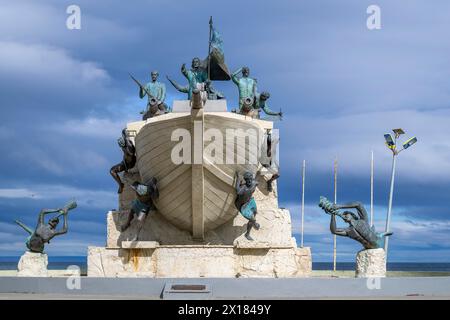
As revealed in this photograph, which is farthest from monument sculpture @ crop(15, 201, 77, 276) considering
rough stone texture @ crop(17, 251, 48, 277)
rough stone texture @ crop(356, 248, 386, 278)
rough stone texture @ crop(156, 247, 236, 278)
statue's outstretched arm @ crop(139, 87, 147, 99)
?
rough stone texture @ crop(356, 248, 386, 278)

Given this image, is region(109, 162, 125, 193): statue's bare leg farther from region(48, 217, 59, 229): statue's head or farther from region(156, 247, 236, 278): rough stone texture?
region(156, 247, 236, 278): rough stone texture

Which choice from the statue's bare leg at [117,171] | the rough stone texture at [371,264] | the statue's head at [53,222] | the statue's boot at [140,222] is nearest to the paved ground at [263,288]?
the rough stone texture at [371,264]

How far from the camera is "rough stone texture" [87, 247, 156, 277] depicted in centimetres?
2078

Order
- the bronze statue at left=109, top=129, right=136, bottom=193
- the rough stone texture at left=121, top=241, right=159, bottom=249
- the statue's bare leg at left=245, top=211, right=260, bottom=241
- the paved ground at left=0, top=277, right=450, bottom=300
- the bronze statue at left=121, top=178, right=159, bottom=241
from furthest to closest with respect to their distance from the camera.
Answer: the bronze statue at left=109, top=129, right=136, bottom=193 → the statue's bare leg at left=245, top=211, right=260, bottom=241 → the rough stone texture at left=121, top=241, right=159, bottom=249 → the bronze statue at left=121, top=178, right=159, bottom=241 → the paved ground at left=0, top=277, right=450, bottom=300

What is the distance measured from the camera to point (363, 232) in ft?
65.5

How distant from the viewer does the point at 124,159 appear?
22047mm

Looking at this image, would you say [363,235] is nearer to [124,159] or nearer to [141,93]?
[124,159]

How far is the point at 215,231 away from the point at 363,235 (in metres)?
4.26

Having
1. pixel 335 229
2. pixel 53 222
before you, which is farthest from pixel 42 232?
pixel 335 229

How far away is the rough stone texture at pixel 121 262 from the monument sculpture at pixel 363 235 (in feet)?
16.7

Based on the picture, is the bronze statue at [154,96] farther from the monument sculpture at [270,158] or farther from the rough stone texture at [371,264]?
the rough stone texture at [371,264]

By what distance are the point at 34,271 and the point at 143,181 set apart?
382 centimetres

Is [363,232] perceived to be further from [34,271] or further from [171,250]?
[34,271]
